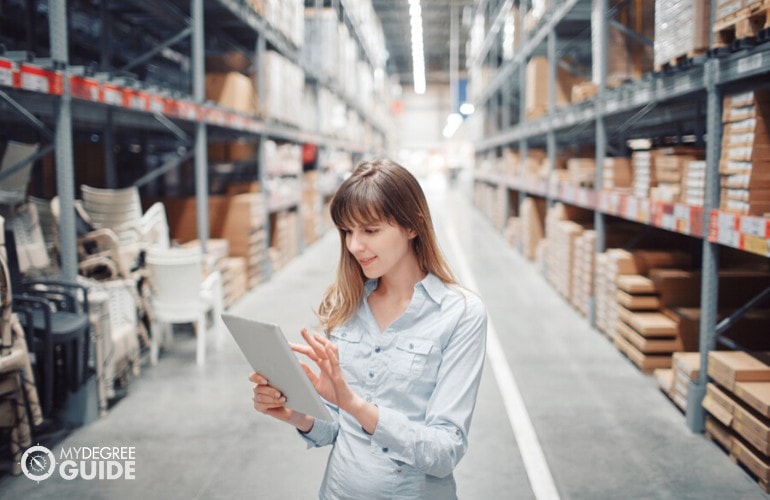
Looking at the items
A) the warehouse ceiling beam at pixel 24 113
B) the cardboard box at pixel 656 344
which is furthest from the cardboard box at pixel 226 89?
the cardboard box at pixel 656 344

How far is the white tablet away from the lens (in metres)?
1.37

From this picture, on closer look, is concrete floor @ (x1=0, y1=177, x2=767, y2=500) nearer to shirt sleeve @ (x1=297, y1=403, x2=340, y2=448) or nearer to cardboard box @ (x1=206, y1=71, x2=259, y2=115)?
shirt sleeve @ (x1=297, y1=403, x2=340, y2=448)

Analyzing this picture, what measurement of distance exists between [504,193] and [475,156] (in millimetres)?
8411

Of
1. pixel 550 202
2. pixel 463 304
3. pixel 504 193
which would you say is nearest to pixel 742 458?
pixel 463 304

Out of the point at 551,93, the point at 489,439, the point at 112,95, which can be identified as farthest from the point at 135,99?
the point at 551,93

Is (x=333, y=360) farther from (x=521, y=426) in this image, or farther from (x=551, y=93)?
(x=551, y=93)

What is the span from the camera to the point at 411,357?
164 centimetres

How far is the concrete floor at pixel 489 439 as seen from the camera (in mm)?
3312

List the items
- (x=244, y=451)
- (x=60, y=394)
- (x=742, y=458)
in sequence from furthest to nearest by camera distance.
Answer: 1. (x=60, y=394)
2. (x=244, y=451)
3. (x=742, y=458)

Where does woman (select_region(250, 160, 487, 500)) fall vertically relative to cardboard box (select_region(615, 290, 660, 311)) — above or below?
above

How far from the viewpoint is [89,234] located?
5.00 m

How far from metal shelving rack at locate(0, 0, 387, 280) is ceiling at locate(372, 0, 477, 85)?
43.2 ft

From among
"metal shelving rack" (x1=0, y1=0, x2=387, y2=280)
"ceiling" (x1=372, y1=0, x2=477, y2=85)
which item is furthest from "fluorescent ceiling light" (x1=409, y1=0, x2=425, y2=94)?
"metal shelving rack" (x1=0, y1=0, x2=387, y2=280)

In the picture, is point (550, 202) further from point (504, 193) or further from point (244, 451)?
point (244, 451)
